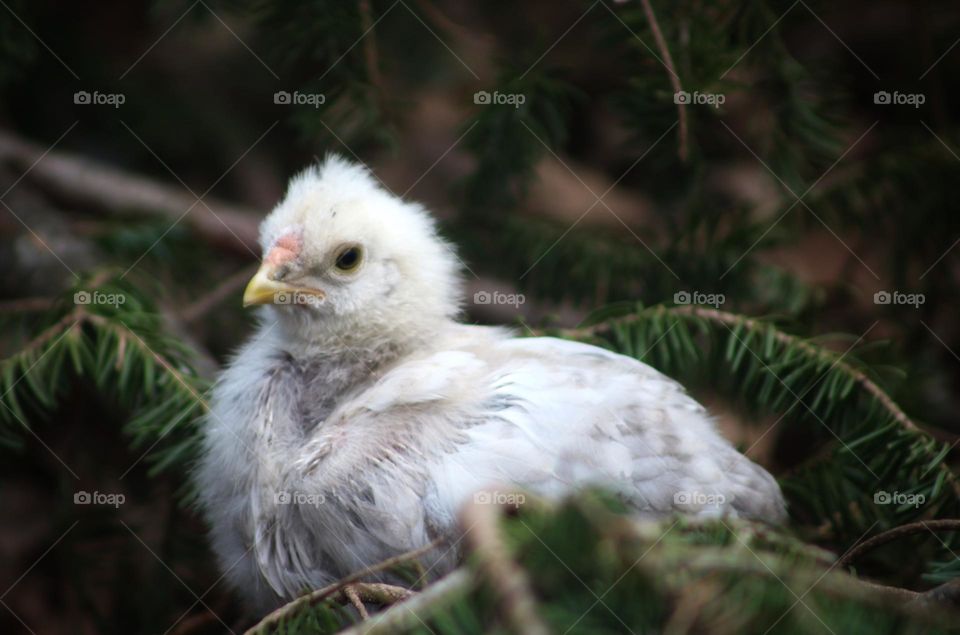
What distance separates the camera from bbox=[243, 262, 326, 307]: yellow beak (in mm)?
1757

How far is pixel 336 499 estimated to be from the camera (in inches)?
58.4

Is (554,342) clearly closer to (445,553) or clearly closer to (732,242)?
(445,553)

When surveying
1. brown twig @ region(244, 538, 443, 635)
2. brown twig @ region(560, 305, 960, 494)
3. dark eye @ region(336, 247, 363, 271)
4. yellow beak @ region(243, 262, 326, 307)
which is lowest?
brown twig @ region(244, 538, 443, 635)

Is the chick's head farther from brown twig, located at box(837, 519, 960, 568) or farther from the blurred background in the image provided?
brown twig, located at box(837, 519, 960, 568)

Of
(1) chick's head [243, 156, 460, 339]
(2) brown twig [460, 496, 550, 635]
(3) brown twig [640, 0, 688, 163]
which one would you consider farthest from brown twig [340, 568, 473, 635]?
(3) brown twig [640, 0, 688, 163]

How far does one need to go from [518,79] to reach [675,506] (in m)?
1.20

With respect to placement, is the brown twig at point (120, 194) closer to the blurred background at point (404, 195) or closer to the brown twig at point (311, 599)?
the blurred background at point (404, 195)

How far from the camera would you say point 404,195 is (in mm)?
2600

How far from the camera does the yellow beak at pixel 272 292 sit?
5.76 feet

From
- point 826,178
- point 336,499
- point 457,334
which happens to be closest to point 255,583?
point 336,499

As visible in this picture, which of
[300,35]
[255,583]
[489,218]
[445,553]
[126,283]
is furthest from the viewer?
[489,218]

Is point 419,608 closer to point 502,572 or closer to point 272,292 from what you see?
point 502,572

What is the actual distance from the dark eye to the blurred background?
0.40 metres

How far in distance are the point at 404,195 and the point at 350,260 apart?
79 centimetres
